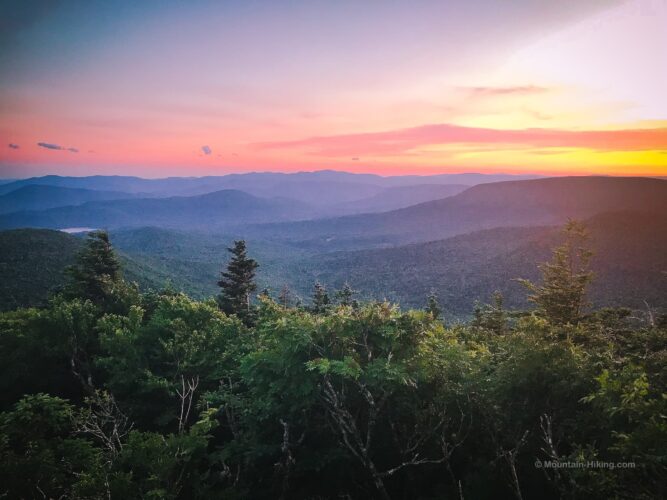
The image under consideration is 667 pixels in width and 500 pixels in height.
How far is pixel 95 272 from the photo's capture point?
98.6 feet

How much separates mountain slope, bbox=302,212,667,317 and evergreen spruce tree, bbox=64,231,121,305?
50.8 metres

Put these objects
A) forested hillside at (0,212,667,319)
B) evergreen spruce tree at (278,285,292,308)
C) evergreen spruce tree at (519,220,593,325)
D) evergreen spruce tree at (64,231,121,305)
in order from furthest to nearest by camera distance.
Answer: forested hillside at (0,212,667,319) → evergreen spruce tree at (64,231,121,305) → evergreen spruce tree at (519,220,593,325) → evergreen spruce tree at (278,285,292,308)

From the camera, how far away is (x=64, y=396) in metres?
20.6

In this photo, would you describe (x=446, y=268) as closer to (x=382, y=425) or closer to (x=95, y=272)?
(x=95, y=272)

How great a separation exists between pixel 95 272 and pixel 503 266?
353 feet

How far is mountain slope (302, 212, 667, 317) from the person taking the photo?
258 ft

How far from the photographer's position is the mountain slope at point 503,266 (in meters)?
78.5

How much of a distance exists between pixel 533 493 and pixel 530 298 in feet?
54.5

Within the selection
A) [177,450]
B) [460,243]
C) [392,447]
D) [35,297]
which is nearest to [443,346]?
[392,447]

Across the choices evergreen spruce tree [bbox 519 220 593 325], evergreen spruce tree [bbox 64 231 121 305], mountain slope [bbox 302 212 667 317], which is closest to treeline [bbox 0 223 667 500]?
evergreen spruce tree [bbox 519 220 593 325]

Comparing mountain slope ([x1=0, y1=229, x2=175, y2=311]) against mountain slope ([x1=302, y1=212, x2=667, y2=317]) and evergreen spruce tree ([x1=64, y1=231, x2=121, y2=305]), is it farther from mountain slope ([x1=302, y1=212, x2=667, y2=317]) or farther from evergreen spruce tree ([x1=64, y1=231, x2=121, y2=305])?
mountain slope ([x1=302, y1=212, x2=667, y2=317])

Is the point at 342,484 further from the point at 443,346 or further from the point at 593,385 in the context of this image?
the point at 593,385

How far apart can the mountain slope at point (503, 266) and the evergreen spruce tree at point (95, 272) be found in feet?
167

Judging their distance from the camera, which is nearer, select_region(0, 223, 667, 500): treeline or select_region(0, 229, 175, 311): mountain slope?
select_region(0, 223, 667, 500): treeline
